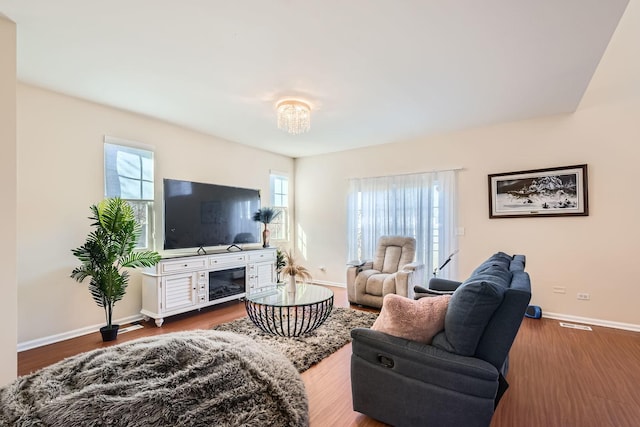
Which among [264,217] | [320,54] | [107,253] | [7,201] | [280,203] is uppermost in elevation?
[320,54]

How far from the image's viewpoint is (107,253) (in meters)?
3.08

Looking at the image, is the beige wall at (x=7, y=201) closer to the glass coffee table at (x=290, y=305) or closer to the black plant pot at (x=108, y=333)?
the black plant pot at (x=108, y=333)

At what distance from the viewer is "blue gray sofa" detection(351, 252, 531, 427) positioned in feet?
5.17

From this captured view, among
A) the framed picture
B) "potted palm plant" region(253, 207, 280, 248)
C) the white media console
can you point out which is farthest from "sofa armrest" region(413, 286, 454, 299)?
"potted palm plant" region(253, 207, 280, 248)

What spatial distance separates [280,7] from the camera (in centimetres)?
193

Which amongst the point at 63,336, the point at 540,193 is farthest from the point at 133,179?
the point at 540,193

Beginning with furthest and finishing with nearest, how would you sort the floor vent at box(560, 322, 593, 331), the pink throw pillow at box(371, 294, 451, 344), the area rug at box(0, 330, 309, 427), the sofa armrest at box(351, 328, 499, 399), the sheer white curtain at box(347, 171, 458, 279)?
the sheer white curtain at box(347, 171, 458, 279) → the floor vent at box(560, 322, 593, 331) → the pink throw pillow at box(371, 294, 451, 344) → the sofa armrest at box(351, 328, 499, 399) → the area rug at box(0, 330, 309, 427)

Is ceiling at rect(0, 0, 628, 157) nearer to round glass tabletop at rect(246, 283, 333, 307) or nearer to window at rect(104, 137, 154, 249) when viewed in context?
window at rect(104, 137, 154, 249)

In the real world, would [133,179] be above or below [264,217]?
above

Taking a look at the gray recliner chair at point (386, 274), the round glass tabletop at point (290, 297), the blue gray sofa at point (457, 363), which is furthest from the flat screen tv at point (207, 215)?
the blue gray sofa at point (457, 363)

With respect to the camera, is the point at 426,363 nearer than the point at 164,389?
No

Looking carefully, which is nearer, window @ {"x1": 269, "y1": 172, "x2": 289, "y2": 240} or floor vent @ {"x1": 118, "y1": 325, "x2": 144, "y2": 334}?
floor vent @ {"x1": 118, "y1": 325, "x2": 144, "y2": 334}

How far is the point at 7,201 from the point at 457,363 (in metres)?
3.10

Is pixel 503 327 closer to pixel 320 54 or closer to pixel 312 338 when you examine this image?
pixel 312 338
